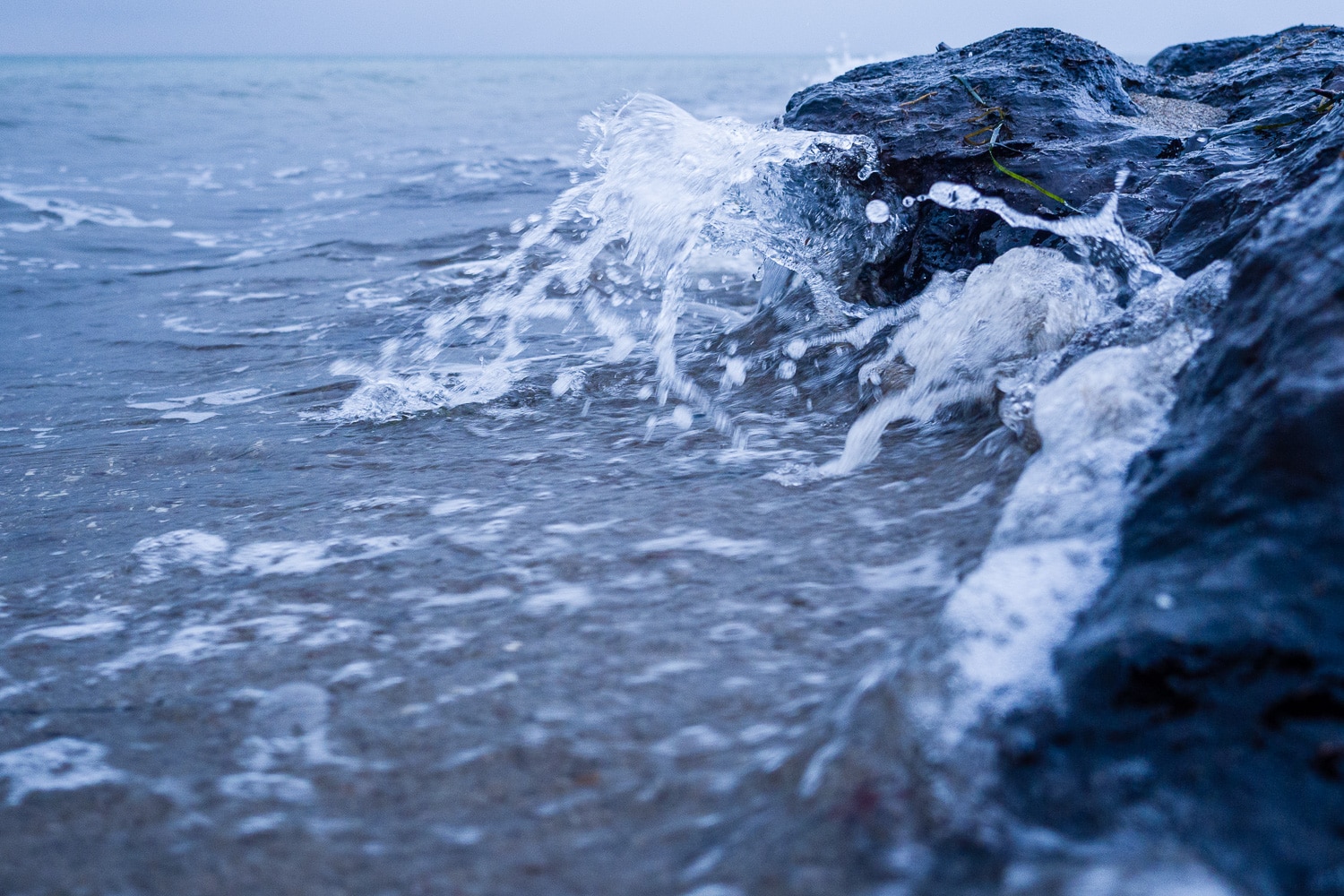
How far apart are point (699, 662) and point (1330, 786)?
0.93m

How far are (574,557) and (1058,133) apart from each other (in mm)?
2609

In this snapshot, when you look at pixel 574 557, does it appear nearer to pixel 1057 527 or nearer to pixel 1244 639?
pixel 1057 527

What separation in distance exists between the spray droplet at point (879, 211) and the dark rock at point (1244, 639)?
2.17 meters

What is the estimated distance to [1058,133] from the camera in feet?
11.3

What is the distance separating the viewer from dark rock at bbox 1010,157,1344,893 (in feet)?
3.23

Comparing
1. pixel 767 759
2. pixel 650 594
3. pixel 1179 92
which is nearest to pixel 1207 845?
pixel 767 759

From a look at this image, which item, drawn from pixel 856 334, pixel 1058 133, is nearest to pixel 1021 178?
pixel 1058 133

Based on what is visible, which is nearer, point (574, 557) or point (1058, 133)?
point (574, 557)

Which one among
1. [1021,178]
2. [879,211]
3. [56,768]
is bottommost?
[56,768]

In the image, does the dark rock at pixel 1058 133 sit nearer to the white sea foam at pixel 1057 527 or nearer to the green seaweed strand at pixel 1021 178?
the green seaweed strand at pixel 1021 178

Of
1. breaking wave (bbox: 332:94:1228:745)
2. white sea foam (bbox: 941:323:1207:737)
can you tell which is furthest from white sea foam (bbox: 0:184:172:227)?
white sea foam (bbox: 941:323:1207:737)

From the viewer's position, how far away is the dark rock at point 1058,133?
2959 mm

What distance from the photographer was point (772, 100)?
749 inches

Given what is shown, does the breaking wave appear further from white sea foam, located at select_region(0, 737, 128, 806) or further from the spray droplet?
white sea foam, located at select_region(0, 737, 128, 806)
